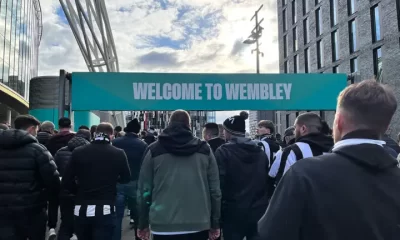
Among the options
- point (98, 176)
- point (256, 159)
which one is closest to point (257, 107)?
point (256, 159)

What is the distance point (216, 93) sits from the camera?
8.16m

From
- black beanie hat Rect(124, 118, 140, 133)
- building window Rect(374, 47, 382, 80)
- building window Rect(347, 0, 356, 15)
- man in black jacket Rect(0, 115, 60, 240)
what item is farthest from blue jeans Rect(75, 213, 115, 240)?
building window Rect(347, 0, 356, 15)

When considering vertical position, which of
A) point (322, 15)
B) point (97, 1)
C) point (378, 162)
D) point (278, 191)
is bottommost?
point (278, 191)

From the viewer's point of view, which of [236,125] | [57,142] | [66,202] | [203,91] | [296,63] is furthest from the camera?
[296,63]

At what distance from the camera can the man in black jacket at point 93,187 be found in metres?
3.78

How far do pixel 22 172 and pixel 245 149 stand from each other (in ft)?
7.71

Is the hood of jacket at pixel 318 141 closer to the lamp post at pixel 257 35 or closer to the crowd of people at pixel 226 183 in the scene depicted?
the crowd of people at pixel 226 183

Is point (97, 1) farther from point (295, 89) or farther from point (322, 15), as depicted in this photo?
point (322, 15)

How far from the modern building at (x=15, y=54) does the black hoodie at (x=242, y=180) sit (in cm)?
2352

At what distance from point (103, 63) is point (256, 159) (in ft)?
70.9

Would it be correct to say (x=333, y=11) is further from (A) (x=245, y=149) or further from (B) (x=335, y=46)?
(A) (x=245, y=149)

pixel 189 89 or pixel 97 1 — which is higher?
pixel 97 1

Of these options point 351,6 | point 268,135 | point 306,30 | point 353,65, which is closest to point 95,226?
point 268,135

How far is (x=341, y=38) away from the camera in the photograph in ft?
93.1
